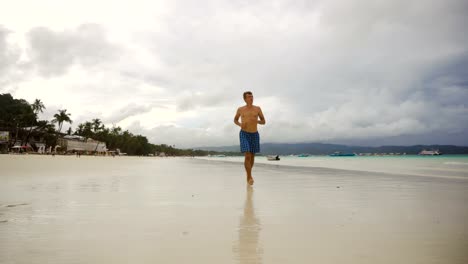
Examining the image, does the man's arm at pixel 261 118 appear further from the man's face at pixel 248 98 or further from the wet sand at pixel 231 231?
the wet sand at pixel 231 231

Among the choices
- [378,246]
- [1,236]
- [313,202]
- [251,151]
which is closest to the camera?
[378,246]

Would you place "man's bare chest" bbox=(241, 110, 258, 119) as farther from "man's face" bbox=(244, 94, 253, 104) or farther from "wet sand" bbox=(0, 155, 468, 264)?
"wet sand" bbox=(0, 155, 468, 264)

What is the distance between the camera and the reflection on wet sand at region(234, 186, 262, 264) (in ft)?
7.24

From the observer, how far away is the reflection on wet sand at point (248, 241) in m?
2.21

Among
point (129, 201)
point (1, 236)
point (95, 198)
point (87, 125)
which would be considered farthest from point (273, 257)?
point (87, 125)

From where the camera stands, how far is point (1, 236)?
2.72 metres

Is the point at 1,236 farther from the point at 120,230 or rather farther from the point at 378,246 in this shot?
the point at 378,246

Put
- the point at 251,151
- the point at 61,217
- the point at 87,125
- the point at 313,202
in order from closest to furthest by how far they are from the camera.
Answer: the point at 61,217 → the point at 313,202 → the point at 251,151 → the point at 87,125

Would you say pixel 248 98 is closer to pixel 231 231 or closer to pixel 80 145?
pixel 231 231

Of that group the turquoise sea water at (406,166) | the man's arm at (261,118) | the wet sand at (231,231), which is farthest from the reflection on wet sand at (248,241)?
the turquoise sea water at (406,166)

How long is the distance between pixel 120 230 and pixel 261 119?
18.2 feet

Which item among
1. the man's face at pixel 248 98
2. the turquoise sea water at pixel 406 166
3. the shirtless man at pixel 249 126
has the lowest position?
the turquoise sea water at pixel 406 166

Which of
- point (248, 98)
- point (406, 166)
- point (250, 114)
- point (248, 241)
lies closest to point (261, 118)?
point (250, 114)

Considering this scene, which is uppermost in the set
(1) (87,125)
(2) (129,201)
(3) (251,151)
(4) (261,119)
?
(1) (87,125)
